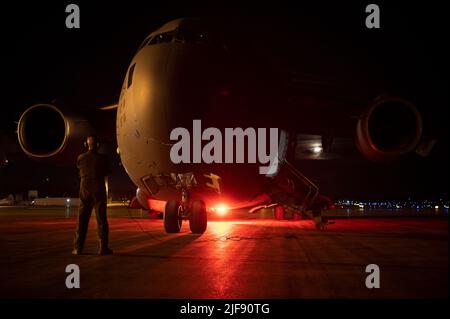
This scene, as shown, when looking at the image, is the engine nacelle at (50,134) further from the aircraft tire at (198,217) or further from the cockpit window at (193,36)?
the cockpit window at (193,36)

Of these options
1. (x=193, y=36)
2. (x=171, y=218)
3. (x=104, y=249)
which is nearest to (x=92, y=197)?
(x=104, y=249)

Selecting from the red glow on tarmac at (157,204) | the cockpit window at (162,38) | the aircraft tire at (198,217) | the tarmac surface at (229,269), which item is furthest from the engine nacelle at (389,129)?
→ the red glow on tarmac at (157,204)

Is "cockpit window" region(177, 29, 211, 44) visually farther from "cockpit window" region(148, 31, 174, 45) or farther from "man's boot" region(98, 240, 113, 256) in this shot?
"man's boot" region(98, 240, 113, 256)

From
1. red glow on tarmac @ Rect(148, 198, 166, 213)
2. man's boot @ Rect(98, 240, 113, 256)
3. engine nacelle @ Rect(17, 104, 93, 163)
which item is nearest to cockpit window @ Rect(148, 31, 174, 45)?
engine nacelle @ Rect(17, 104, 93, 163)

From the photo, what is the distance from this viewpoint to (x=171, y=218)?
10.9 meters

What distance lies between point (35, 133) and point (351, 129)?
814cm

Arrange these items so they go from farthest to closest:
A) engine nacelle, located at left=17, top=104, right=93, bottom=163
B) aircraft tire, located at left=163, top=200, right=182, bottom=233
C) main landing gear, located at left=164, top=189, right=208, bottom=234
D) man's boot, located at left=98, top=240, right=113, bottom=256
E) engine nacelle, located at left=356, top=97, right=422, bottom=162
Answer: engine nacelle, located at left=17, top=104, right=93, bottom=163 → engine nacelle, located at left=356, top=97, right=422, bottom=162 → aircraft tire, located at left=163, top=200, right=182, bottom=233 → main landing gear, located at left=164, top=189, right=208, bottom=234 → man's boot, located at left=98, top=240, right=113, bottom=256

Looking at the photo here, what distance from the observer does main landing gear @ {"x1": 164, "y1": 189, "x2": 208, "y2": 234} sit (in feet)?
33.3

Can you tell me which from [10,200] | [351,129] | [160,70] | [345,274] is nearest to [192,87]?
[160,70]

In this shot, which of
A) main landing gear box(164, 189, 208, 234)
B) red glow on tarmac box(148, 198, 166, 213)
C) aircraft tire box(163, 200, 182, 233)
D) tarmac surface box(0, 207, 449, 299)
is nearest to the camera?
tarmac surface box(0, 207, 449, 299)

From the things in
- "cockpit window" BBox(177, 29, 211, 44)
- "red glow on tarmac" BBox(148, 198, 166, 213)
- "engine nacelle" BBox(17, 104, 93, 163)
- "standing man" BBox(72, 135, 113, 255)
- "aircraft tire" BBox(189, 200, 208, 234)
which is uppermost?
"cockpit window" BBox(177, 29, 211, 44)

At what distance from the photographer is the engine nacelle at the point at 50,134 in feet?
39.0

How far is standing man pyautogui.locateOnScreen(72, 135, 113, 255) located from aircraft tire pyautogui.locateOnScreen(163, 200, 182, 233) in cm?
326

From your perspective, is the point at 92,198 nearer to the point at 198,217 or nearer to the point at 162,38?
the point at 198,217
